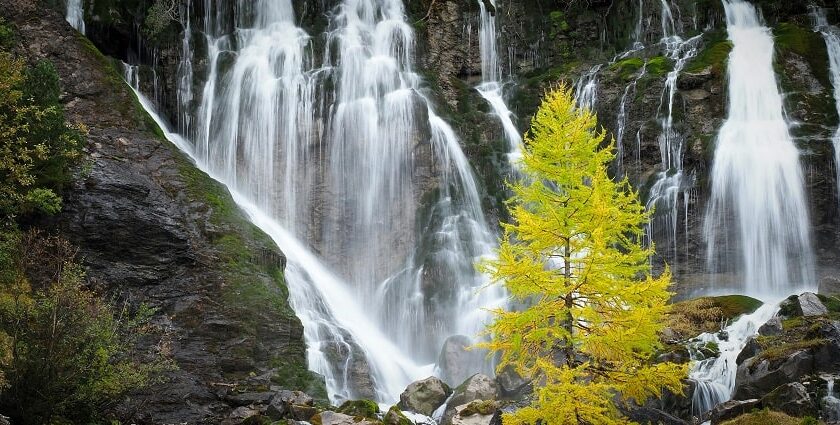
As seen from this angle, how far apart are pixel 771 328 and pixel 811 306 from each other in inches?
72.1

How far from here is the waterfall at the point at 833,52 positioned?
98.9ft

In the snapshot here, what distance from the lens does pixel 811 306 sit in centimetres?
2042

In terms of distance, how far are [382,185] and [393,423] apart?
1716cm

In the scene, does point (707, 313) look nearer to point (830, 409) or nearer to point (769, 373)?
point (769, 373)

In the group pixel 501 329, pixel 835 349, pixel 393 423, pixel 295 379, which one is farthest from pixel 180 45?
pixel 835 349

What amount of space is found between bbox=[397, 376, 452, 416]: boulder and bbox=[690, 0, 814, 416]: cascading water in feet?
47.9

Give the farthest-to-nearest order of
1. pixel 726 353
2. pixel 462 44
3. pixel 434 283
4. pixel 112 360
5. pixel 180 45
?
pixel 462 44 < pixel 180 45 < pixel 434 283 < pixel 726 353 < pixel 112 360

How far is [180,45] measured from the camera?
3759cm

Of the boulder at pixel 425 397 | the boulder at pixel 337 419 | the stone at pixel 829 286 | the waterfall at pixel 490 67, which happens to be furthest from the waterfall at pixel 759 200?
the boulder at pixel 337 419

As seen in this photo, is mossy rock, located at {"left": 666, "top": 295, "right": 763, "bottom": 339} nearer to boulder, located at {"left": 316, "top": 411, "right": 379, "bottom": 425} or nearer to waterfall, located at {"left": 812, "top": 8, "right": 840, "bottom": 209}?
waterfall, located at {"left": 812, "top": 8, "right": 840, "bottom": 209}

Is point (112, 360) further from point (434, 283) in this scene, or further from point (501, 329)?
point (434, 283)

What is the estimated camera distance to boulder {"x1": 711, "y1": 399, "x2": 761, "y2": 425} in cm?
1569

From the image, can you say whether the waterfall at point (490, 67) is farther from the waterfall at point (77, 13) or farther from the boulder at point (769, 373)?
the boulder at point (769, 373)

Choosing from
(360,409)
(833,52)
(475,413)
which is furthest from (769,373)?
(833,52)
